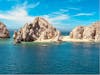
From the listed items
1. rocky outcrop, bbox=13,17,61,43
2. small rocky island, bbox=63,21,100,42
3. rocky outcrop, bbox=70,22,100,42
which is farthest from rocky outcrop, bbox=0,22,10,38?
rocky outcrop, bbox=70,22,100,42

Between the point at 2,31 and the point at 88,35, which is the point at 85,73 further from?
the point at 2,31

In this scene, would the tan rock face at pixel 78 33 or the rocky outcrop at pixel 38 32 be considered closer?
the rocky outcrop at pixel 38 32

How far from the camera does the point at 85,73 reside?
57906 millimetres

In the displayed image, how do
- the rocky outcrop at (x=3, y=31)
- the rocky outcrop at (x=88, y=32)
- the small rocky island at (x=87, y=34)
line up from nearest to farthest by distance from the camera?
1. the small rocky island at (x=87, y=34)
2. the rocky outcrop at (x=88, y=32)
3. the rocky outcrop at (x=3, y=31)

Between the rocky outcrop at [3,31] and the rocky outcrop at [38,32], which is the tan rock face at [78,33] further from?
the rocky outcrop at [3,31]

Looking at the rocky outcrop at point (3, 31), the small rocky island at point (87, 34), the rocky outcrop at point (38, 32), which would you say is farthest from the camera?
the rocky outcrop at point (3, 31)

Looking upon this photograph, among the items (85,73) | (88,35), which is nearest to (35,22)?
(88,35)

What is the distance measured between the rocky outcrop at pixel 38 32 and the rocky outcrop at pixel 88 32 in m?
16.8

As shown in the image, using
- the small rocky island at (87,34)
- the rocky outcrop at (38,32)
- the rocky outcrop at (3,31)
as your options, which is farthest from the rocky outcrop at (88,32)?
the rocky outcrop at (3,31)

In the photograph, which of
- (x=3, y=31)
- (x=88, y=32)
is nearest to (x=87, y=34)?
(x=88, y=32)

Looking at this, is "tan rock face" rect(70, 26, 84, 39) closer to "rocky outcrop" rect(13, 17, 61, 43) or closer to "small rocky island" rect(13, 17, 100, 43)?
A: "small rocky island" rect(13, 17, 100, 43)

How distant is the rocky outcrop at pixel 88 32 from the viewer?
15860 cm

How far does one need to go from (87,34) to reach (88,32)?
4.10ft

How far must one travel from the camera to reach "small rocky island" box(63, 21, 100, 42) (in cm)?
15712
